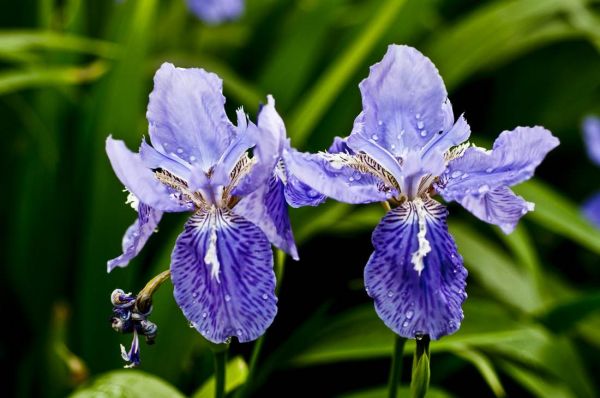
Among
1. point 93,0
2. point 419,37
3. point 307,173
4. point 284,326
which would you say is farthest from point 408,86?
point 93,0

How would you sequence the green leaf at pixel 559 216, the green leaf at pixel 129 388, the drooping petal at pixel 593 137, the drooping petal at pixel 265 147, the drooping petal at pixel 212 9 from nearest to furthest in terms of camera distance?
1. the drooping petal at pixel 265 147
2. the green leaf at pixel 129 388
3. the green leaf at pixel 559 216
4. the drooping petal at pixel 593 137
5. the drooping petal at pixel 212 9

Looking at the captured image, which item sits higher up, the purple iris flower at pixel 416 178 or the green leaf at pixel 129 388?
the purple iris flower at pixel 416 178

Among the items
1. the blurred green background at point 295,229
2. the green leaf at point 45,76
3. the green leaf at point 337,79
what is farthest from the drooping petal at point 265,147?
the green leaf at point 45,76

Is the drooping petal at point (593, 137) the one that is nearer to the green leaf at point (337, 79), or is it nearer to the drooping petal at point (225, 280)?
the green leaf at point (337, 79)

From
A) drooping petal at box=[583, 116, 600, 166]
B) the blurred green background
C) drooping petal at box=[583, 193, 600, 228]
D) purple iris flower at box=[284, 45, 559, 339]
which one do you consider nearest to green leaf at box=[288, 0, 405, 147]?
the blurred green background

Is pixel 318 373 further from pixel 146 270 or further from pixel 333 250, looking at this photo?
pixel 146 270

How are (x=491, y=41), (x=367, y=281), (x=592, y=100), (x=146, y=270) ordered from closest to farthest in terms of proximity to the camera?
(x=367, y=281)
(x=146, y=270)
(x=491, y=41)
(x=592, y=100)
